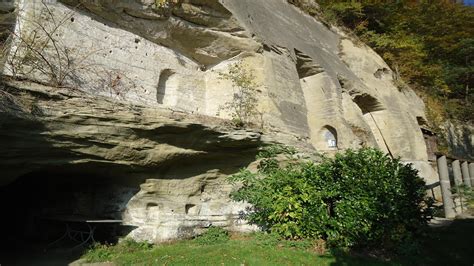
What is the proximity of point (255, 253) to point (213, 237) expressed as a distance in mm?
1506

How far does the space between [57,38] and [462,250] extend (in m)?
9.43

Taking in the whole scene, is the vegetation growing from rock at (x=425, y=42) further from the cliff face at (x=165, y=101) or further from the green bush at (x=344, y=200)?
the green bush at (x=344, y=200)

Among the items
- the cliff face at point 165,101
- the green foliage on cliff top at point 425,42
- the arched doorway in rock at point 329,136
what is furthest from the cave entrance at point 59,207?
the green foliage on cliff top at point 425,42

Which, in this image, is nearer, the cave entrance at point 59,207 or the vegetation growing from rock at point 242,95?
the cave entrance at point 59,207

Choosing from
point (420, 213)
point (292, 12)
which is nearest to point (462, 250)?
point (420, 213)

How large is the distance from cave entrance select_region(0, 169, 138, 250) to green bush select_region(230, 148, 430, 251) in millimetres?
2758

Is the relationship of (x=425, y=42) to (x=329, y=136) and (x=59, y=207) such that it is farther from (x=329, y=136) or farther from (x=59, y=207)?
(x=59, y=207)

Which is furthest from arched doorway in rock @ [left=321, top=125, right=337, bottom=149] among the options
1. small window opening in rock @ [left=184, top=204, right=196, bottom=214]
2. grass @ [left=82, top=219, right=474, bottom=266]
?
small window opening in rock @ [left=184, top=204, right=196, bottom=214]

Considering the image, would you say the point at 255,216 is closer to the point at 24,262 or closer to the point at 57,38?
the point at 24,262

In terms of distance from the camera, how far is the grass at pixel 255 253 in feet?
20.2

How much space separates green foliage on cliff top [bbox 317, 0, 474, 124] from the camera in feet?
62.1

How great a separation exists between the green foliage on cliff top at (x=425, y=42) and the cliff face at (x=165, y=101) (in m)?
7.19

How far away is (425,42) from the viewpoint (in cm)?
2170

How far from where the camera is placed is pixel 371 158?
24.2 feet
